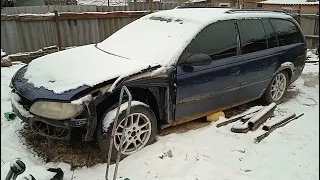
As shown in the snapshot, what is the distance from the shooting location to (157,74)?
11.3ft

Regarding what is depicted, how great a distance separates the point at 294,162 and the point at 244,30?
1.99 metres

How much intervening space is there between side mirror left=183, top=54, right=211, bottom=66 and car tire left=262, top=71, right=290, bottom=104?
200 centimetres

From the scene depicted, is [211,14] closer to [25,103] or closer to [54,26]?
[25,103]

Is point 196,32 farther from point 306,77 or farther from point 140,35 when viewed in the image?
point 306,77

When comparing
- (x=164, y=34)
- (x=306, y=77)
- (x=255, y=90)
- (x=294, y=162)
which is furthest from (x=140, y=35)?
(x=306, y=77)

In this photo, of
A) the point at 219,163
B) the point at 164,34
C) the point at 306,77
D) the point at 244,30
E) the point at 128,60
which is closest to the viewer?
the point at 219,163

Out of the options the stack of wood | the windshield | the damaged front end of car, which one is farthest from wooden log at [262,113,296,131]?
the damaged front end of car

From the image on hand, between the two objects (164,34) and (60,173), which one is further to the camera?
(164,34)

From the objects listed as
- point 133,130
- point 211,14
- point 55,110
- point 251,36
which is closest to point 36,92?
point 55,110

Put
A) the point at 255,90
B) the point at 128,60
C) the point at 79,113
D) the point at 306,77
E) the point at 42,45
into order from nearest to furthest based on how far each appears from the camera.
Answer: the point at 79,113, the point at 128,60, the point at 255,90, the point at 306,77, the point at 42,45

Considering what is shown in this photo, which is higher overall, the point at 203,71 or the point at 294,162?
the point at 203,71

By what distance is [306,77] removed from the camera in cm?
717

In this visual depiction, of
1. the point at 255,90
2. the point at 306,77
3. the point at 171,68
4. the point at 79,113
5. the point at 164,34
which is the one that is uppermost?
the point at 164,34

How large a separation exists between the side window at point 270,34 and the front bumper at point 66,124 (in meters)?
3.18
